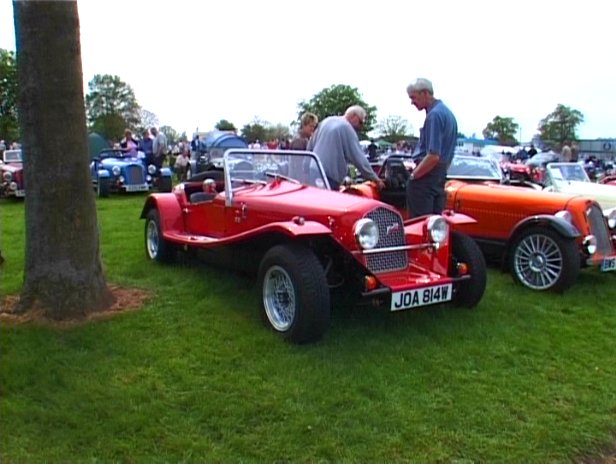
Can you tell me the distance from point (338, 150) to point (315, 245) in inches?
80.9

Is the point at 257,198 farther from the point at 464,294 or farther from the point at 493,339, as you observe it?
the point at 493,339

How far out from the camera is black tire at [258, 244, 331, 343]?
4234 mm

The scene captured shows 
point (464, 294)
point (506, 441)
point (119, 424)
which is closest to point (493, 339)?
point (464, 294)

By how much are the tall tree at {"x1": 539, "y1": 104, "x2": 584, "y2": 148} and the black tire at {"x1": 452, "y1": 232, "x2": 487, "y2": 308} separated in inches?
2915

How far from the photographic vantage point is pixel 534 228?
20.9 ft

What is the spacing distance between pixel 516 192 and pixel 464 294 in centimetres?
244

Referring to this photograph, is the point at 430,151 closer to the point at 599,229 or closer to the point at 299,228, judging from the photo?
the point at 299,228

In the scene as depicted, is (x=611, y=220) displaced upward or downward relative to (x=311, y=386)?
Answer: upward

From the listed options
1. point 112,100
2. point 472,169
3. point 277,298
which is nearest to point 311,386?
point 277,298

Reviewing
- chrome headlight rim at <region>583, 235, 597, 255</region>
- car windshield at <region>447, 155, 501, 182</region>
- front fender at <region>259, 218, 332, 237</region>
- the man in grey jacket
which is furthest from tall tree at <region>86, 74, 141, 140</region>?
front fender at <region>259, 218, 332, 237</region>

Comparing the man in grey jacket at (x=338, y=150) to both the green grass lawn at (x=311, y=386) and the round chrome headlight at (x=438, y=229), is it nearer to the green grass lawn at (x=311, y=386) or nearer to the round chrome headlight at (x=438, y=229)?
the round chrome headlight at (x=438, y=229)

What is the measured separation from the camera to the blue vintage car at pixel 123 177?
1471 centimetres

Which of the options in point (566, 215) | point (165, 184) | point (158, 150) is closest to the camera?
point (566, 215)

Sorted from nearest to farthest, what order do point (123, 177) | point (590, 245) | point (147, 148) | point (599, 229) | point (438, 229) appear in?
point (438, 229)
point (590, 245)
point (599, 229)
point (123, 177)
point (147, 148)
